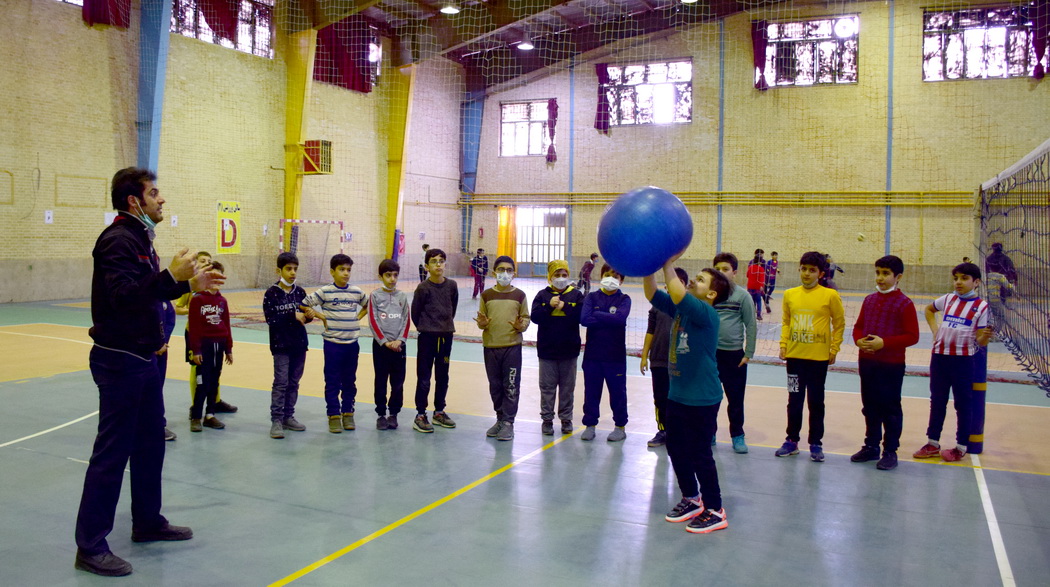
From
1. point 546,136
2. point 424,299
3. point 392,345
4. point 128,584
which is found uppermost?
point 546,136

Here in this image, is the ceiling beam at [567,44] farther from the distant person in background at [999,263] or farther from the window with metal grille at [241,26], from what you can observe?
the distant person in background at [999,263]

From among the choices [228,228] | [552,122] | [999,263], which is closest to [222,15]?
[228,228]

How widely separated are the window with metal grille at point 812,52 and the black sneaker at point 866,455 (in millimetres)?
21055

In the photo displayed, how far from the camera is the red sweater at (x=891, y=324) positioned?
568cm

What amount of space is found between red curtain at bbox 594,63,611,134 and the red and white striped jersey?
21702 mm

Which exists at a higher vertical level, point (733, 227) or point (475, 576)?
point (733, 227)

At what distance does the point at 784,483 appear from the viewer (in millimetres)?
→ 5281

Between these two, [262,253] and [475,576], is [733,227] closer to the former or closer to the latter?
[262,253]

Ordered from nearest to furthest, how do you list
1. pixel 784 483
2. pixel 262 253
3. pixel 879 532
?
pixel 879 532
pixel 784 483
pixel 262 253

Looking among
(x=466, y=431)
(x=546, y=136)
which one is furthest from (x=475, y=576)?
(x=546, y=136)

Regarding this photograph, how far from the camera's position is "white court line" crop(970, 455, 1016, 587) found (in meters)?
3.79

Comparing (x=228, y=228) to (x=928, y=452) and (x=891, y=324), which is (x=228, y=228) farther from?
(x=928, y=452)

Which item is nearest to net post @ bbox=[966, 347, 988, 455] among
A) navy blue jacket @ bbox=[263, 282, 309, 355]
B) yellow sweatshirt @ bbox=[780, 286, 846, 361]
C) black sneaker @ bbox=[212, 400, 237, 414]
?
yellow sweatshirt @ bbox=[780, 286, 846, 361]

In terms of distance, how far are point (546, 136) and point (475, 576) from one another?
25495mm
